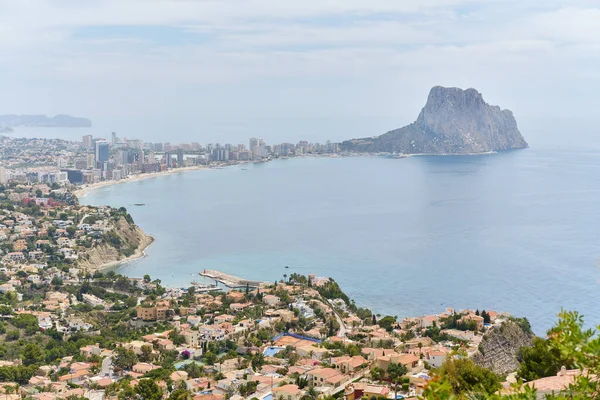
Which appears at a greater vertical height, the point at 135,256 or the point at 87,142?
the point at 87,142

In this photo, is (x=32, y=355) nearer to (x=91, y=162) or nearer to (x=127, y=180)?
(x=127, y=180)

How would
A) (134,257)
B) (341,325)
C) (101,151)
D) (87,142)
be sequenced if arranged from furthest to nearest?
(87,142) → (101,151) → (134,257) → (341,325)

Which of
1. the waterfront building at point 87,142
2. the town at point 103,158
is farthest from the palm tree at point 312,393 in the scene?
the waterfront building at point 87,142

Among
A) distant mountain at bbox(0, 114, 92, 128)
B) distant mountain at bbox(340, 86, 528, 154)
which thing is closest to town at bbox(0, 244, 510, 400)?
distant mountain at bbox(340, 86, 528, 154)

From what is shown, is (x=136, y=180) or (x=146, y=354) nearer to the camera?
(x=146, y=354)

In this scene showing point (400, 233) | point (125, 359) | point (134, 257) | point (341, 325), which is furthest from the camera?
point (400, 233)

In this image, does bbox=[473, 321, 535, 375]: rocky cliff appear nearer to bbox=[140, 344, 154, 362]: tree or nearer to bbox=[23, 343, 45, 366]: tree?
bbox=[140, 344, 154, 362]: tree

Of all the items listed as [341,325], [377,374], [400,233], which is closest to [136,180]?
[400,233]

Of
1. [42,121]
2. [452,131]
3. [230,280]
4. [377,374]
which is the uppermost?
[42,121]
